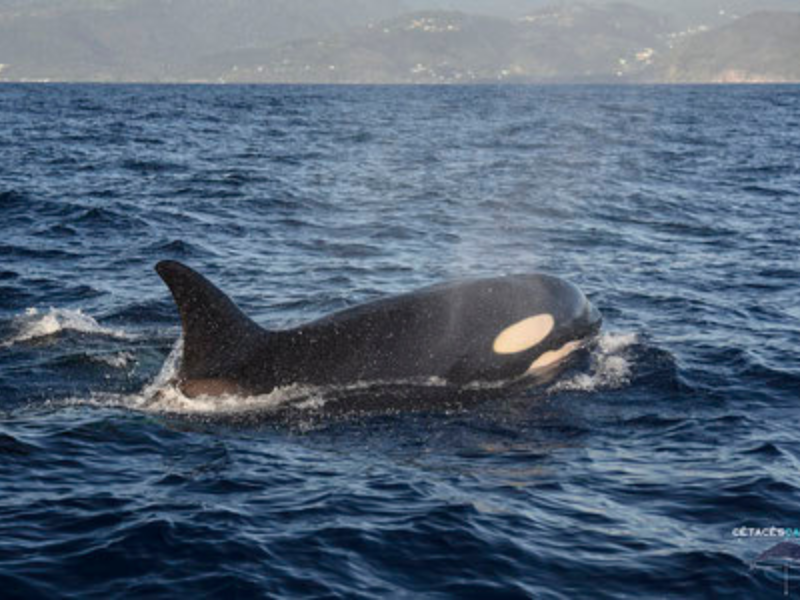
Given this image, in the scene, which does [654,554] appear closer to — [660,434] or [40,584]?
[660,434]

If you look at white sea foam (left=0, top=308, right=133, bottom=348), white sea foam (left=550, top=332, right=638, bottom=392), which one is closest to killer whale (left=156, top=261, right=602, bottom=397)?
white sea foam (left=550, top=332, right=638, bottom=392)

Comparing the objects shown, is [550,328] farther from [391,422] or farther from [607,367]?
[391,422]

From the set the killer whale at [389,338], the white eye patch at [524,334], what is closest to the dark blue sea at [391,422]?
the killer whale at [389,338]

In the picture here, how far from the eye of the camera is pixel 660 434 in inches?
418

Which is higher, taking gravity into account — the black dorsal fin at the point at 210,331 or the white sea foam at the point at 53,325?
the black dorsal fin at the point at 210,331

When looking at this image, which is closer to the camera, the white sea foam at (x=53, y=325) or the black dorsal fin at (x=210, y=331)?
the black dorsal fin at (x=210, y=331)

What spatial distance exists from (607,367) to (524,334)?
1388mm

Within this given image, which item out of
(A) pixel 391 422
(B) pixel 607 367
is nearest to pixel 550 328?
(B) pixel 607 367

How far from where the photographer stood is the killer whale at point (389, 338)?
1109cm

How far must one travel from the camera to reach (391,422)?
10.8 metres

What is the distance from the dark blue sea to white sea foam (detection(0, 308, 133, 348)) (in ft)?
0.26

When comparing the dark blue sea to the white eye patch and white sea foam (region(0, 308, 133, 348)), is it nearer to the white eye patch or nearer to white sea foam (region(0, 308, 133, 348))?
white sea foam (region(0, 308, 133, 348))

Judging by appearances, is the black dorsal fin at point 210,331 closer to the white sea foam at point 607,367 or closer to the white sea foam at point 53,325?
the white sea foam at point 53,325

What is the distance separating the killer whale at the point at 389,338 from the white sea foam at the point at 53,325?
10.8 ft
